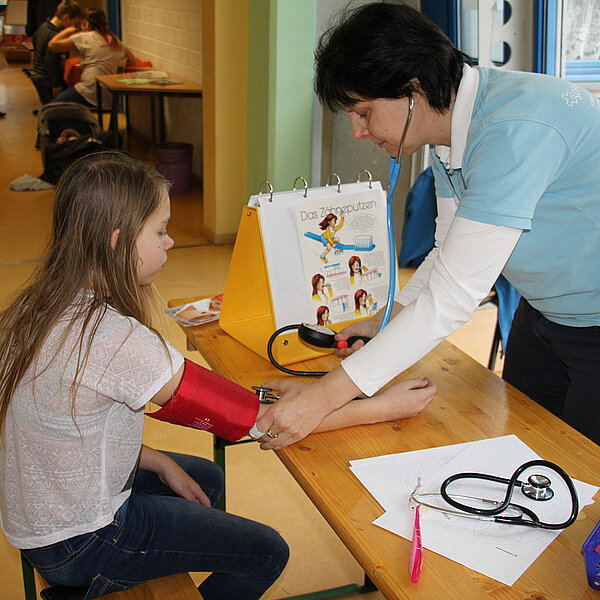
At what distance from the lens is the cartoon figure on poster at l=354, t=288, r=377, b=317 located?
4.97ft

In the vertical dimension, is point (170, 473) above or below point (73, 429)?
below

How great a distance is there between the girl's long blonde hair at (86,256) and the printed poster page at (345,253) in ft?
1.27

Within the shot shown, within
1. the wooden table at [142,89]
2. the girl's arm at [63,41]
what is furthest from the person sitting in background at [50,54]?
A: the wooden table at [142,89]

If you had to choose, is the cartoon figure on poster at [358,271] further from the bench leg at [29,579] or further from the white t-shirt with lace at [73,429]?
the bench leg at [29,579]

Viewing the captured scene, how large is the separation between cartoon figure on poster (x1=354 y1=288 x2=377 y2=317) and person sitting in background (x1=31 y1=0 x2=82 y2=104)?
6152 mm

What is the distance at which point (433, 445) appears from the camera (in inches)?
44.3

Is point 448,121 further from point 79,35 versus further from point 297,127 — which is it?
point 79,35

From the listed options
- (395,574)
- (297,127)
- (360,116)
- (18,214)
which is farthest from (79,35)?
(395,574)

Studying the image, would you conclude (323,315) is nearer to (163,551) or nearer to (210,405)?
(210,405)

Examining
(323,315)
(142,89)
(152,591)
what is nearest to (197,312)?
(323,315)

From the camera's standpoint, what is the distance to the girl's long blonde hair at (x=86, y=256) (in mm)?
1066

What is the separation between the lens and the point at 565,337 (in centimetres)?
128

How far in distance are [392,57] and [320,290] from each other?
527 mm

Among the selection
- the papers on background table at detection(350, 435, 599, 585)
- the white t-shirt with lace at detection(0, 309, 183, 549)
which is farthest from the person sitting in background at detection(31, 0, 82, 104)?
the papers on background table at detection(350, 435, 599, 585)
